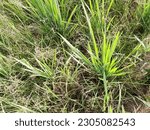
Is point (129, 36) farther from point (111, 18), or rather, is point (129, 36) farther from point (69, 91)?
point (69, 91)

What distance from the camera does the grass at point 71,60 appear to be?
1.24 m

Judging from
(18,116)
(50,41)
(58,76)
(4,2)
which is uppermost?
(4,2)

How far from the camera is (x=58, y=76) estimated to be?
1.25 metres

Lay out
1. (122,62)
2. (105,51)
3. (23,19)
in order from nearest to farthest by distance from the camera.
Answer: (105,51), (122,62), (23,19)

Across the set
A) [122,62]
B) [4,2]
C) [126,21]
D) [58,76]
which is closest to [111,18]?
[126,21]

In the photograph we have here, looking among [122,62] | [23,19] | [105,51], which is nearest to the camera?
[105,51]

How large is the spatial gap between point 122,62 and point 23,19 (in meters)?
0.42

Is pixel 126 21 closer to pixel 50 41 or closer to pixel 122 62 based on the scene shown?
pixel 122 62

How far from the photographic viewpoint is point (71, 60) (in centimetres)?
130

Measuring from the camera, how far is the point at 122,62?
123 cm

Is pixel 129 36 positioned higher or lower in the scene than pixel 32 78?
higher

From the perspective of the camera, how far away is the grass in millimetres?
1241

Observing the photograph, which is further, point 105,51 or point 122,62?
point 122,62

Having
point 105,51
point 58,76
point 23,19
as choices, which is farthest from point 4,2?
point 105,51
